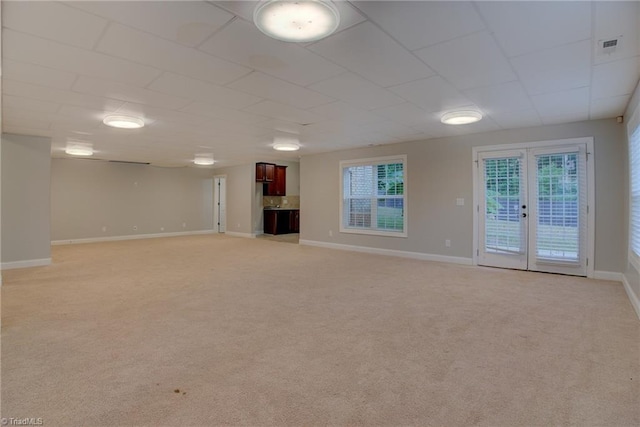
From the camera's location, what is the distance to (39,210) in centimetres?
551

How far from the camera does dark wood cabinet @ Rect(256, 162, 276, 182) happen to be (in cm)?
990

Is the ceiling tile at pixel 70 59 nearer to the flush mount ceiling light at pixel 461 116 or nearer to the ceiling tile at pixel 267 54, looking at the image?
the ceiling tile at pixel 267 54

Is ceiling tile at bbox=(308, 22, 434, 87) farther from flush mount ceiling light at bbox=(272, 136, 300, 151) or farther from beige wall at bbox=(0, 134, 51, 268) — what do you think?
beige wall at bbox=(0, 134, 51, 268)

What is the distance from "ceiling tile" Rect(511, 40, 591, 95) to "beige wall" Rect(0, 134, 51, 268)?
708cm

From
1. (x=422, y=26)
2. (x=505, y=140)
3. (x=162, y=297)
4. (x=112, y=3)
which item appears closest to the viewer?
(x=112, y=3)

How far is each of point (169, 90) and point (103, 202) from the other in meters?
7.20

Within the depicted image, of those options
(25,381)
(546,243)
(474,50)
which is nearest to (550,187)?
(546,243)

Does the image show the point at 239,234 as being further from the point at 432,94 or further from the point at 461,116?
the point at 432,94

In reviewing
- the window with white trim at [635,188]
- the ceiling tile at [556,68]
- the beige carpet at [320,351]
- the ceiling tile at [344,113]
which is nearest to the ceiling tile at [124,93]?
the ceiling tile at [344,113]

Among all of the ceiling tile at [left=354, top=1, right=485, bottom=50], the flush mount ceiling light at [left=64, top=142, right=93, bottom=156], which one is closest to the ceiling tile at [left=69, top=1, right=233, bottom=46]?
the ceiling tile at [left=354, top=1, right=485, bottom=50]

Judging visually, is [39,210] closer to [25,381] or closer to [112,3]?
[25,381]

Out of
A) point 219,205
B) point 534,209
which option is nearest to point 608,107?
point 534,209

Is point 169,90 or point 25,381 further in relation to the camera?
point 169,90

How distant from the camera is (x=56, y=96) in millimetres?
3451
